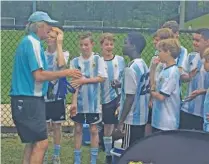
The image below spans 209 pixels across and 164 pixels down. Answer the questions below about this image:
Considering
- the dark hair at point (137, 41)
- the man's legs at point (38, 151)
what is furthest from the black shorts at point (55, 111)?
the dark hair at point (137, 41)

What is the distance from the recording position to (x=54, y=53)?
19.2 feet

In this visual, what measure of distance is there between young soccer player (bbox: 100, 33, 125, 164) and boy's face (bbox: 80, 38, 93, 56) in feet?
1.24

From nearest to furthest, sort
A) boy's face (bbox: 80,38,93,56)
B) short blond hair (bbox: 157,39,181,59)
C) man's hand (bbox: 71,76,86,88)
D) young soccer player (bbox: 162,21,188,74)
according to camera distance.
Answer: short blond hair (bbox: 157,39,181,59)
young soccer player (bbox: 162,21,188,74)
man's hand (bbox: 71,76,86,88)
boy's face (bbox: 80,38,93,56)

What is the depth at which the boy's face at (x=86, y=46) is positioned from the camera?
5.75m

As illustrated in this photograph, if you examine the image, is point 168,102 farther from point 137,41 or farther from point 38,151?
point 38,151

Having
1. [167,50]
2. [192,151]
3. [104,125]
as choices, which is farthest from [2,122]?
[192,151]

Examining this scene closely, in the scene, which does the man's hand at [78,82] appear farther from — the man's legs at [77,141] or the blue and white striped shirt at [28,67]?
the blue and white striped shirt at [28,67]

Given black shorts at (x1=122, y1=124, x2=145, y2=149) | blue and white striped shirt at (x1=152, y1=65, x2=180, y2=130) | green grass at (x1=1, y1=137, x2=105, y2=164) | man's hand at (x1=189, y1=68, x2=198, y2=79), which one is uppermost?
man's hand at (x1=189, y1=68, x2=198, y2=79)

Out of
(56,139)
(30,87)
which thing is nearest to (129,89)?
(30,87)

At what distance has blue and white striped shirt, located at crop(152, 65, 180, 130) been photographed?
4.74m

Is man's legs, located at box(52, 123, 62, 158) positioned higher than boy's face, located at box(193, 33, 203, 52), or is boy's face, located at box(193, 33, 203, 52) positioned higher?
boy's face, located at box(193, 33, 203, 52)

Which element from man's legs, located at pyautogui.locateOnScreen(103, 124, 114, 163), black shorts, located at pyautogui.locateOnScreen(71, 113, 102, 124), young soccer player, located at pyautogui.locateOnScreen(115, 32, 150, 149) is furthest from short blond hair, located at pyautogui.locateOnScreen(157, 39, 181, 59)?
man's legs, located at pyautogui.locateOnScreen(103, 124, 114, 163)

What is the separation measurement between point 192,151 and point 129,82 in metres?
1.53

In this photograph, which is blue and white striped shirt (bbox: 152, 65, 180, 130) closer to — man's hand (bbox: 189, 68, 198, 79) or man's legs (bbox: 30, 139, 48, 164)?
man's hand (bbox: 189, 68, 198, 79)
